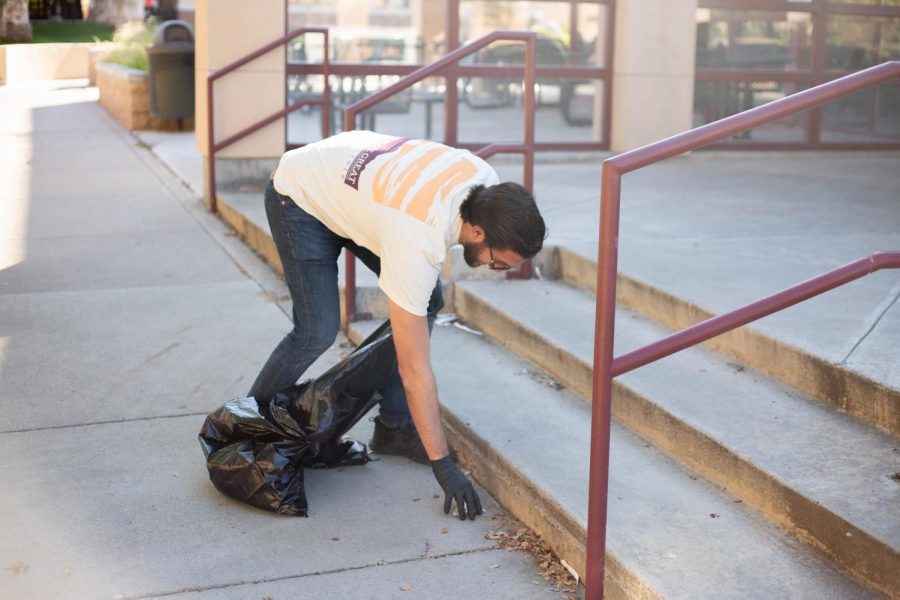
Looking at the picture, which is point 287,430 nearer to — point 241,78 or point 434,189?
point 434,189

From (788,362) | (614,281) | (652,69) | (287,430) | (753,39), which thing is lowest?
(287,430)

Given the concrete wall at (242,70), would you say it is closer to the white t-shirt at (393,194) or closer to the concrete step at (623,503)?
the concrete step at (623,503)

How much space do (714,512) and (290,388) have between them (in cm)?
150

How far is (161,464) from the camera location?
4.08 meters

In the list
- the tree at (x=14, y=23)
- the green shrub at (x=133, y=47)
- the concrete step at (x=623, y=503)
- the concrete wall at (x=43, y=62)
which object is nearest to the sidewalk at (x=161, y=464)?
the concrete step at (x=623, y=503)

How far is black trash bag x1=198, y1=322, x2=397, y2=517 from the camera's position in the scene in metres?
3.67

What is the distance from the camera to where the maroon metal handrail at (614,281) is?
2.77m

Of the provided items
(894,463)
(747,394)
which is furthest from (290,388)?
(894,463)

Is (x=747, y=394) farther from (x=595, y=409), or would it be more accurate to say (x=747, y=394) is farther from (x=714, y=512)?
(x=595, y=409)

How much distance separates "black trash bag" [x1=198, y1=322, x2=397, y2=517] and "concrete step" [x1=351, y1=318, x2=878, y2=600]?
0.45 meters

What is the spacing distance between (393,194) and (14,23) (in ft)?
69.4

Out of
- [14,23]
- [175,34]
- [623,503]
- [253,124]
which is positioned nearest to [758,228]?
[623,503]

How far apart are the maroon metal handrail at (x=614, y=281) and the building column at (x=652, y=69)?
21.5 feet

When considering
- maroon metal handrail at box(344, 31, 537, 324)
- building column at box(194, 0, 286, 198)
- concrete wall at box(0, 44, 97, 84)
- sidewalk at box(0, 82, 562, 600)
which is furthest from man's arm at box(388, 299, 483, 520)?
concrete wall at box(0, 44, 97, 84)
